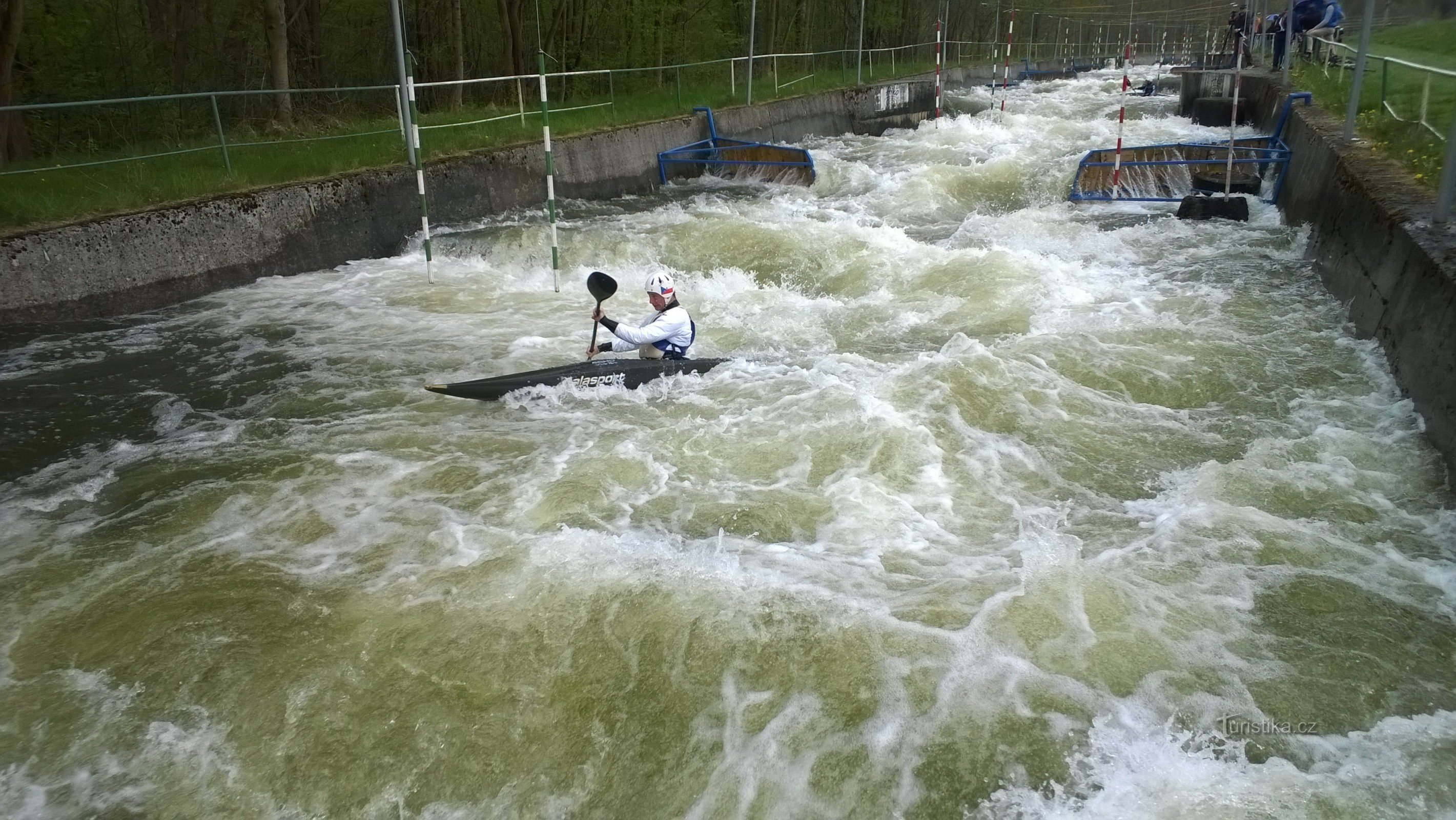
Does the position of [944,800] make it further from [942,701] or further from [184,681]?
[184,681]

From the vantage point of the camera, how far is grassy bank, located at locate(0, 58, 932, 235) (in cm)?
977

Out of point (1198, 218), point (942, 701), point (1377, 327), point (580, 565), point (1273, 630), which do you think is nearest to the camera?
point (942, 701)

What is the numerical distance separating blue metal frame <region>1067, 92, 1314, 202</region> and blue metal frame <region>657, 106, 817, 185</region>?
4443 millimetres

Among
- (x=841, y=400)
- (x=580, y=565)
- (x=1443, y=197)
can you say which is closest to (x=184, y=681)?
(x=580, y=565)

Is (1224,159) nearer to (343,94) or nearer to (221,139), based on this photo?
(221,139)

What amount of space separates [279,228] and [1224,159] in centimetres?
1279

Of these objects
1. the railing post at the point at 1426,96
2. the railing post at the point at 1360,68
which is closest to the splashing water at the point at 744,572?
the railing post at the point at 1426,96

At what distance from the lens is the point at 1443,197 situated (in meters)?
6.61

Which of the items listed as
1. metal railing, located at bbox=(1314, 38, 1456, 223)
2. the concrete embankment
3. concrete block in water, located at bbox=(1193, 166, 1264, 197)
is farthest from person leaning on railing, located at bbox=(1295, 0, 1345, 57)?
the concrete embankment

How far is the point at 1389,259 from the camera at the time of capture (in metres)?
7.18

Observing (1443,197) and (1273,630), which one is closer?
(1273,630)

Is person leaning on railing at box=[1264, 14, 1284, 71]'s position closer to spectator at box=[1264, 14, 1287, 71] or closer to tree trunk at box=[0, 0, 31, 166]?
spectator at box=[1264, 14, 1287, 71]

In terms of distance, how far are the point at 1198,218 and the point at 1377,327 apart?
5.67m

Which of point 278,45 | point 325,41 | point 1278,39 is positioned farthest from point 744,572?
point 1278,39
